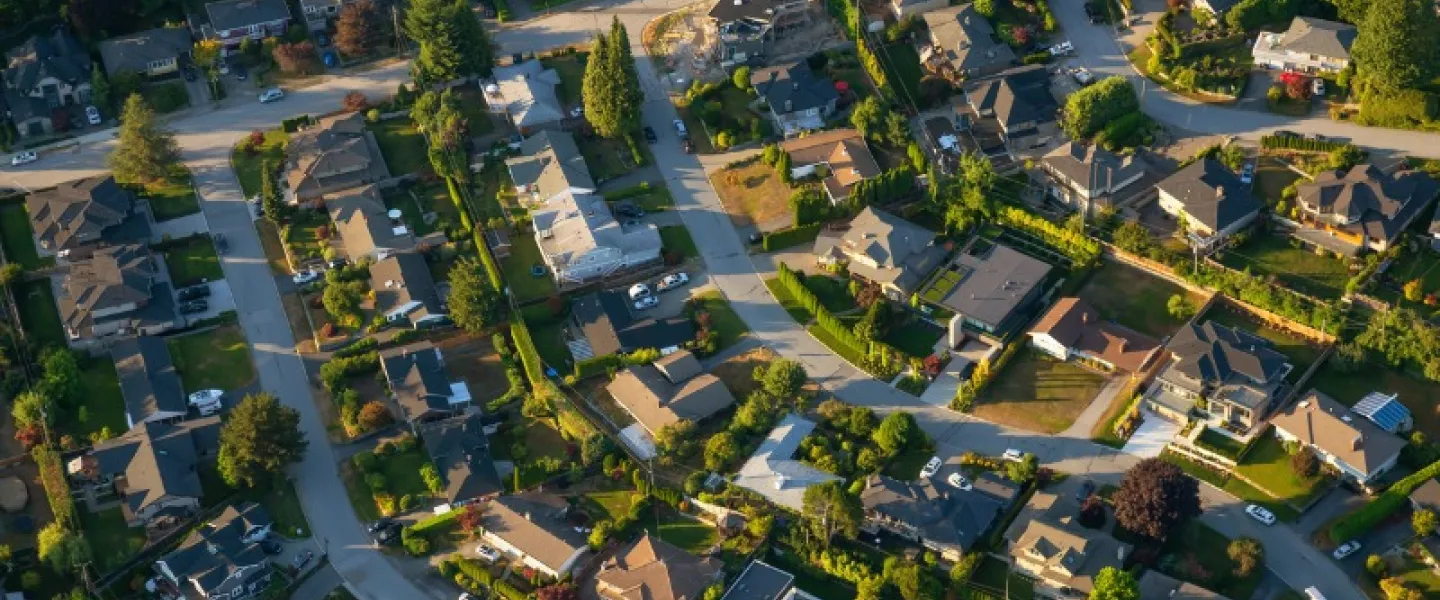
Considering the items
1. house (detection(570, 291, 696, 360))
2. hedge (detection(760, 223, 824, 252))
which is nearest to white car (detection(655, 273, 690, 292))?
house (detection(570, 291, 696, 360))

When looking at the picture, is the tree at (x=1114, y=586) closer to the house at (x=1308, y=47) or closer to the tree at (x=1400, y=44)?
the tree at (x=1400, y=44)

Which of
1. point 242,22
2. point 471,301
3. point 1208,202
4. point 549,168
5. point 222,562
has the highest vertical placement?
point 242,22

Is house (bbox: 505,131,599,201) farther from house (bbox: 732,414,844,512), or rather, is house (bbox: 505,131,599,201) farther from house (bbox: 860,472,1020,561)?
house (bbox: 860,472,1020,561)

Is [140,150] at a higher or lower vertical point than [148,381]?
higher

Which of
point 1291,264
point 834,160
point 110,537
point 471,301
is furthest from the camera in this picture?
point 834,160

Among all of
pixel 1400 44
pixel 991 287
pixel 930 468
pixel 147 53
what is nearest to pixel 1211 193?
pixel 991 287

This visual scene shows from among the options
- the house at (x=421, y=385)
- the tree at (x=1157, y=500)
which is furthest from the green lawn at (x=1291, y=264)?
the house at (x=421, y=385)

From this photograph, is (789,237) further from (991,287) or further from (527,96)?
(527,96)
